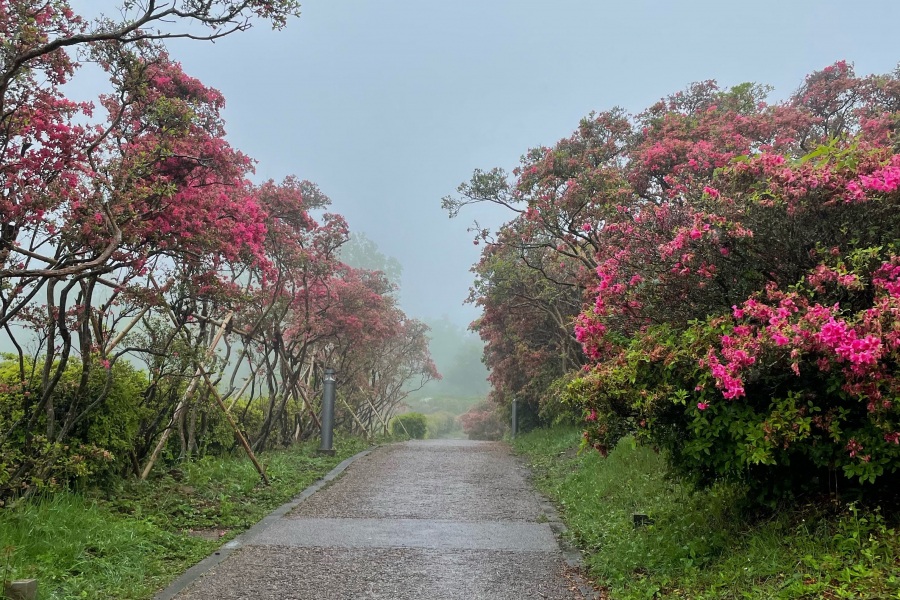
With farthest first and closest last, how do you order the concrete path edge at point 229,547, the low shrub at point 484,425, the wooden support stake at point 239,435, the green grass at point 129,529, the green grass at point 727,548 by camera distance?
1. the low shrub at point 484,425
2. the wooden support stake at point 239,435
3. the concrete path edge at point 229,547
4. the green grass at point 129,529
5. the green grass at point 727,548

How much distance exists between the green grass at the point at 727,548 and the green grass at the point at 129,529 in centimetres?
325

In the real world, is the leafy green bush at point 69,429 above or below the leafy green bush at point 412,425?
above

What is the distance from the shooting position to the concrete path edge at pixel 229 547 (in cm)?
443

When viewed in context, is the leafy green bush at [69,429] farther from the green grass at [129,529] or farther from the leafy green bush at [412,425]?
the leafy green bush at [412,425]

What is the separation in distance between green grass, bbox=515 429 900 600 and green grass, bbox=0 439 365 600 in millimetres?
3253

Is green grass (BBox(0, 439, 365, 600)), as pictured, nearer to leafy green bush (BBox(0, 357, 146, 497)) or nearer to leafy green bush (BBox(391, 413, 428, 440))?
leafy green bush (BBox(0, 357, 146, 497))

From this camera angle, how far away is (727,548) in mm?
4215

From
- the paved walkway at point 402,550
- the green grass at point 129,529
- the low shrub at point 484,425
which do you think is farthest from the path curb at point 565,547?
the low shrub at point 484,425

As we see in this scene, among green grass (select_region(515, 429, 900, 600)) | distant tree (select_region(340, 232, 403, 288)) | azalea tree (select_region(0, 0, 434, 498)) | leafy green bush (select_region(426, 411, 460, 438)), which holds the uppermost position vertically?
distant tree (select_region(340, 232, 403, 288))

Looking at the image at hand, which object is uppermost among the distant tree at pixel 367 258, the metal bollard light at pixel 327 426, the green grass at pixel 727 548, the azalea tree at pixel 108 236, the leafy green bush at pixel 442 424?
the distant tree at pixel 367 258

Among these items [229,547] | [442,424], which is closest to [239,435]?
[229,547]

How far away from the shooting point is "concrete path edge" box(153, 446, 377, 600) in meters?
4.43

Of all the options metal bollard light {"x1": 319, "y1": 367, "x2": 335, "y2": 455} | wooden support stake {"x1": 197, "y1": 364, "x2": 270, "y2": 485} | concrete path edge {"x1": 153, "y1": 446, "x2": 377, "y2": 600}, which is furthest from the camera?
metal bollard light {"x1": 319, "y1": 367, "x2": 335, "y2": 455}

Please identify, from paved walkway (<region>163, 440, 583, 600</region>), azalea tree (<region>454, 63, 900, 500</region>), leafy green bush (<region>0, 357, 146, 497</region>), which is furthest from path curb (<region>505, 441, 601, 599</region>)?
leafy green bush (<region>0, 357, 146, 497</region>)
